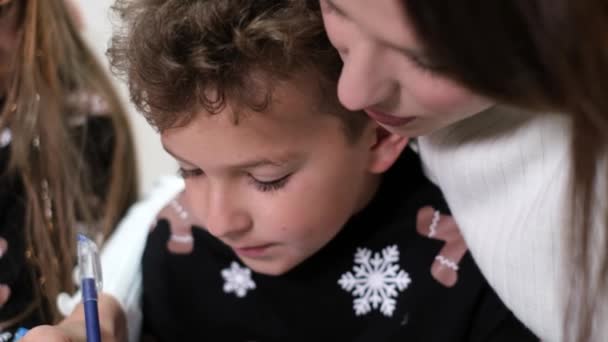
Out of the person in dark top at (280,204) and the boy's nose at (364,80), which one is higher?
the boy's nose at (364,80)

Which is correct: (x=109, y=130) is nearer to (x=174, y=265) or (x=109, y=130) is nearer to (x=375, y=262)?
(x=174, y=265)

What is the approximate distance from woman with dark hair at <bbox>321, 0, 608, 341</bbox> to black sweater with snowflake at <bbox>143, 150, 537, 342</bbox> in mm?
56

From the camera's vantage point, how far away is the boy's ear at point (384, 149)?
0.70m

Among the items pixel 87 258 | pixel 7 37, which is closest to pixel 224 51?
pixel 87 258

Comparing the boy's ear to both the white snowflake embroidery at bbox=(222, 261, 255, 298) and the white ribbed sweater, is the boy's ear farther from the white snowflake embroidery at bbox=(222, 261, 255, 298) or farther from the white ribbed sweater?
the white snowflake embroidery at bbox=(222, 261, 255, 298)

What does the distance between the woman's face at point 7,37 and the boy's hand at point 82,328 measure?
0.88 ft

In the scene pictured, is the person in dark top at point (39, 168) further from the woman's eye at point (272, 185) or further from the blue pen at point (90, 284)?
the woman's eye at point (272, 185)

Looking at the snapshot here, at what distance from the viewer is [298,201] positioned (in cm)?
66

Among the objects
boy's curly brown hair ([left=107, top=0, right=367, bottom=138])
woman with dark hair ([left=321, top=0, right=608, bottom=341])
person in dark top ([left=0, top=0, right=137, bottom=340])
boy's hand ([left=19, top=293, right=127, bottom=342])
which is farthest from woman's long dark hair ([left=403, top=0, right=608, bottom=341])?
person in dark top ([left=0, top=0, right=137, bottom=340])

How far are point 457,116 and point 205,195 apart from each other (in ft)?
0.74

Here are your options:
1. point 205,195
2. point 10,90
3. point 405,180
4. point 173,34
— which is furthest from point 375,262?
point 10,90

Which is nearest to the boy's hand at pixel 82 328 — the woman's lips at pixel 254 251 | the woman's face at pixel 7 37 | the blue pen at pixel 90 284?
the blue pen at pixel 90 284

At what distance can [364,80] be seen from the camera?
0.52 metres

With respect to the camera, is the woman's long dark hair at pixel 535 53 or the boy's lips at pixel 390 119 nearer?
the woman's long dark hair at pixel 535 53
